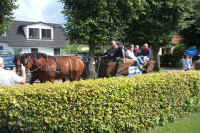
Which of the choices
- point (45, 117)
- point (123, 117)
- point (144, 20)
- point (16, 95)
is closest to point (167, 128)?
point (123, 117)

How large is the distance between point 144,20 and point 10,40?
2722cm

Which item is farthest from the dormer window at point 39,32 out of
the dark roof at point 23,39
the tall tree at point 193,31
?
the tall tree at point 193,31

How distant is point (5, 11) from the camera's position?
1507 cm

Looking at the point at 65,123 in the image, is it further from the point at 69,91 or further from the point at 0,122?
the point at 0,122

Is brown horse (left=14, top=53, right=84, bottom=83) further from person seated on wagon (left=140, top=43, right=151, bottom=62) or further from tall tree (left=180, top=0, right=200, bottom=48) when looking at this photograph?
tall tree (left=180, top=0, right=200, bottom=48)

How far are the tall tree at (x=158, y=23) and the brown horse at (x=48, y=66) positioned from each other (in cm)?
1078

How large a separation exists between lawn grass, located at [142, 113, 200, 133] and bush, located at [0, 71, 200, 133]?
194 millimetres

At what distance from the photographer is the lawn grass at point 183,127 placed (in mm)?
5507

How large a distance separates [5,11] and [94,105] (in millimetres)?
12924

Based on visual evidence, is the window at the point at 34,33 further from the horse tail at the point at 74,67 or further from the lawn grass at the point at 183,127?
the lawn grass at the point at 183,127

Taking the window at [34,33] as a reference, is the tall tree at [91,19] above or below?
below

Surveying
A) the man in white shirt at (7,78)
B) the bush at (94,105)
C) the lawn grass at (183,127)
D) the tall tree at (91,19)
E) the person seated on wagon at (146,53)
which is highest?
the tall tree at (91,19)

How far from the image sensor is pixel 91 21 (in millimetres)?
12820

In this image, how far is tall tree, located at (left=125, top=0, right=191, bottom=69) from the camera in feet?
62.3
